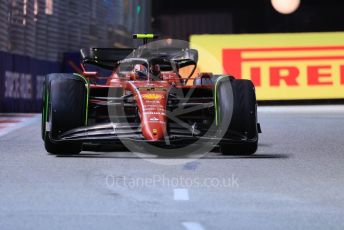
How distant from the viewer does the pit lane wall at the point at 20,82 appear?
76.6ft

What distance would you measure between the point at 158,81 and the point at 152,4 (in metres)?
28.5

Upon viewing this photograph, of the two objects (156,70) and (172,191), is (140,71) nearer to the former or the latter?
(156,70)

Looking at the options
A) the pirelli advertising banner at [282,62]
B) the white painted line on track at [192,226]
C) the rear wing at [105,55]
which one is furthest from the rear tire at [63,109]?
the pirelli advertising banner at [282,62]

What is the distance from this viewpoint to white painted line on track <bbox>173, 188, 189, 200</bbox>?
288 inches

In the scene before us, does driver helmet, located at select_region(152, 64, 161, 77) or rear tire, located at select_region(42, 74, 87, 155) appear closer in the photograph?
rear tire, located at select_region(42, 74, 87, 155)

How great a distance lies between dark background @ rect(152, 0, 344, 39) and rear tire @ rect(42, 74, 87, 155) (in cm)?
2730

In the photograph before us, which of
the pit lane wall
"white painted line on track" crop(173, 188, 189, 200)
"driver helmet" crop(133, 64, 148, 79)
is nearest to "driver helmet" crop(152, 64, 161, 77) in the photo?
"driver helmet" crop(133, 64, 148, 79)

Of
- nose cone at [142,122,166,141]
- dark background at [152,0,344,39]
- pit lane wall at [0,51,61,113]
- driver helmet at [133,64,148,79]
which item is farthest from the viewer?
dark background at [152,0,344,39]

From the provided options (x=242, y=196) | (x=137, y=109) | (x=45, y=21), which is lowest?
(x=242, y=196)

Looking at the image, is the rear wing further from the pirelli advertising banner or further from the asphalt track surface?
the pirelli advertising banner

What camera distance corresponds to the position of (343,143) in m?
13.5

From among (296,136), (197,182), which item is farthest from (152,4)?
(197,182)

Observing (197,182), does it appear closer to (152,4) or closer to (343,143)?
(343,143)

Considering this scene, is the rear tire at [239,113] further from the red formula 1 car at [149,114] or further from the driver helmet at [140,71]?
the driver helmet at [140,71]
